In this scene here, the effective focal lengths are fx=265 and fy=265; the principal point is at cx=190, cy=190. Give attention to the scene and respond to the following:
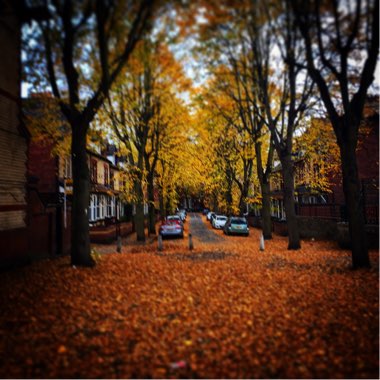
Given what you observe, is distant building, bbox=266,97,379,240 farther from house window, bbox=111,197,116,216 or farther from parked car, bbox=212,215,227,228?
house window, bbox=111,197,116,216

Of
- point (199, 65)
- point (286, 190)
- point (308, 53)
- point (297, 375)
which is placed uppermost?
point (199, 65)

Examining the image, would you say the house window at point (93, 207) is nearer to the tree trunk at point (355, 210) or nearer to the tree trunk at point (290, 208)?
the tree trunk at point (290, 208)

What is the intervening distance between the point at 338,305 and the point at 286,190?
9.41m

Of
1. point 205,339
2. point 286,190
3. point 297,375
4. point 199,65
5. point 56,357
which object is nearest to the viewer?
point 297,375

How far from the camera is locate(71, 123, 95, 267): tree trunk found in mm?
8852

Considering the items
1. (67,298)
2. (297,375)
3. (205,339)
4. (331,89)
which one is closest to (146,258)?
(67,298)

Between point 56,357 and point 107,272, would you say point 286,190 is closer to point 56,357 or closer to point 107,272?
point 107,272

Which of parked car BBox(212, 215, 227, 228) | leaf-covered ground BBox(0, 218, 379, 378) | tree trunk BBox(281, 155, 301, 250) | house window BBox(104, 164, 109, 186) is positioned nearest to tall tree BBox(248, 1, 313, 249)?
tree trunk BBox(281, 155, 301, 250)

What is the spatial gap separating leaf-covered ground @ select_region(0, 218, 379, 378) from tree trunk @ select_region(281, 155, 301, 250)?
547 cm

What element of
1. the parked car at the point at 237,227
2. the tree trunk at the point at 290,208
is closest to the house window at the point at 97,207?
the parked car at the point at 237,227

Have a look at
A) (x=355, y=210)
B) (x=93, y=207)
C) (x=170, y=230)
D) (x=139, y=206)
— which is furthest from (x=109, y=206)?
(x=355, y=210)

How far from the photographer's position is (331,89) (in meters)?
11.9

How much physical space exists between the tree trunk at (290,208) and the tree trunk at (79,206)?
391 inches

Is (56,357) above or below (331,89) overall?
below
